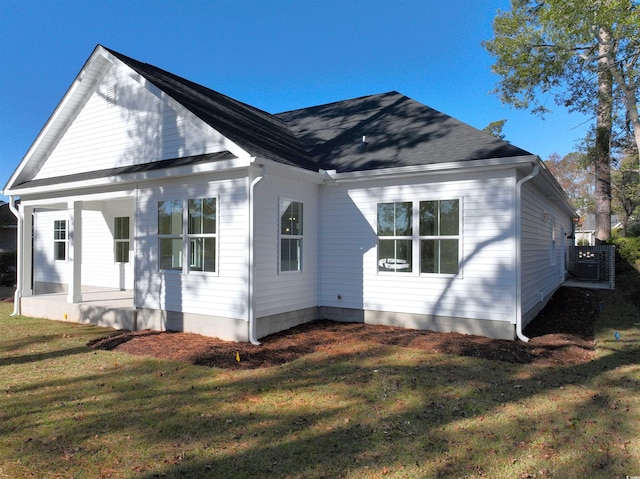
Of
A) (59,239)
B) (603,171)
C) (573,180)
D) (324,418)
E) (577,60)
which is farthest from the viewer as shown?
(573,180)

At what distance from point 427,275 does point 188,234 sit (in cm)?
494

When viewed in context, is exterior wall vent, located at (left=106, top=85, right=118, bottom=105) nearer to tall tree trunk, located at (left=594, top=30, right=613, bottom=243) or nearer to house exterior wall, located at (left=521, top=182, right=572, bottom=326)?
house exterior wall, located at (left=521, top=182, right=572, bottom=326)

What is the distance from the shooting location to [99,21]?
1667 centimetres

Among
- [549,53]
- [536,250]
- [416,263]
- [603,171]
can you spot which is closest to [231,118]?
[416,263]

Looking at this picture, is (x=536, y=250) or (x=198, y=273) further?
(x=536, y=250)

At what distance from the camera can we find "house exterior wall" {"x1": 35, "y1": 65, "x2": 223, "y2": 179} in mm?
8602

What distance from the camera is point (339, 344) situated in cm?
735

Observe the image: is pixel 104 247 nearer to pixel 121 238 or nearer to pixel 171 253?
pixel 121 238

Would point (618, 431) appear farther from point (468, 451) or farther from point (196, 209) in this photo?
point (196, 209)

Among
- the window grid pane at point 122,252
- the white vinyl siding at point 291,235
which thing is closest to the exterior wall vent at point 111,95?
the window grid pane at point 122,252

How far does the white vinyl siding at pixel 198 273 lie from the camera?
757 cm

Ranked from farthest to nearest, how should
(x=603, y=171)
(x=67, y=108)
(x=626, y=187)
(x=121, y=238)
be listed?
(x=626, y=187)
(x=603, y=171)
(x=121, y=238)
(x=67, y=108)

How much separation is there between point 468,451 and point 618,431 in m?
1.69

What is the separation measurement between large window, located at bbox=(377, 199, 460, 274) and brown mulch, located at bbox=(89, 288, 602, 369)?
1.33 m
